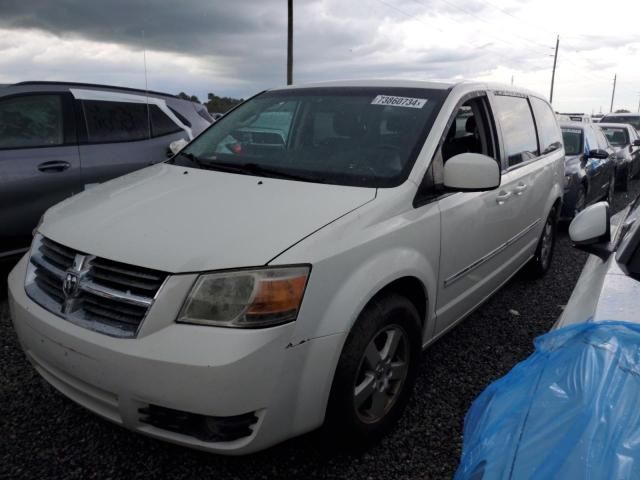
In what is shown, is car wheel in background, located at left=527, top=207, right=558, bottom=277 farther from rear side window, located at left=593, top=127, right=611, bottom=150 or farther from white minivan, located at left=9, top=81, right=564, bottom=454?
rear side window, located at left=593, top=127, right=611, bottom=150

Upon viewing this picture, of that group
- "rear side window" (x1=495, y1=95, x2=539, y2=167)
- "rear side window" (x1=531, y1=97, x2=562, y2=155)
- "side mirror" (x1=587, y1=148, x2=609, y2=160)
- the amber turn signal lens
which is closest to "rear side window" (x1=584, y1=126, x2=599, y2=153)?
"side mirror" (x1=587, y1=148, x2=609, y2=160)

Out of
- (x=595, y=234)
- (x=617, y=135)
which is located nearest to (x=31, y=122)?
(x=595, y=234)

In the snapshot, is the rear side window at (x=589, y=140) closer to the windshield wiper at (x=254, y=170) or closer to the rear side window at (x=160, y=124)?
the rear side window at (x=160, y=124)

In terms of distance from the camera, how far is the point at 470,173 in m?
2.54

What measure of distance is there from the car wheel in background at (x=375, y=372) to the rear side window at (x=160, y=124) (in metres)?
3.75

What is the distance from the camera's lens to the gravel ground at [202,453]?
224 centimetres

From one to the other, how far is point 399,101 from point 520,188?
1.26 meters

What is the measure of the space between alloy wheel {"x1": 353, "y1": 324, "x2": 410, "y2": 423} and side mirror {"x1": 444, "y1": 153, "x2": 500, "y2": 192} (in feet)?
2.51

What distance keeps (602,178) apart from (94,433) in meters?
7.87

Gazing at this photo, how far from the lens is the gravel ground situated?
2.24 meters

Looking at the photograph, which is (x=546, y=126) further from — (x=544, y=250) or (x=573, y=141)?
(x=573, y=141)

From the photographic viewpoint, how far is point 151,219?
220 centimetres

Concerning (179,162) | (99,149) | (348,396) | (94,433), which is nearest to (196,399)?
(348,396)

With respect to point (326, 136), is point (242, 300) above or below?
below
